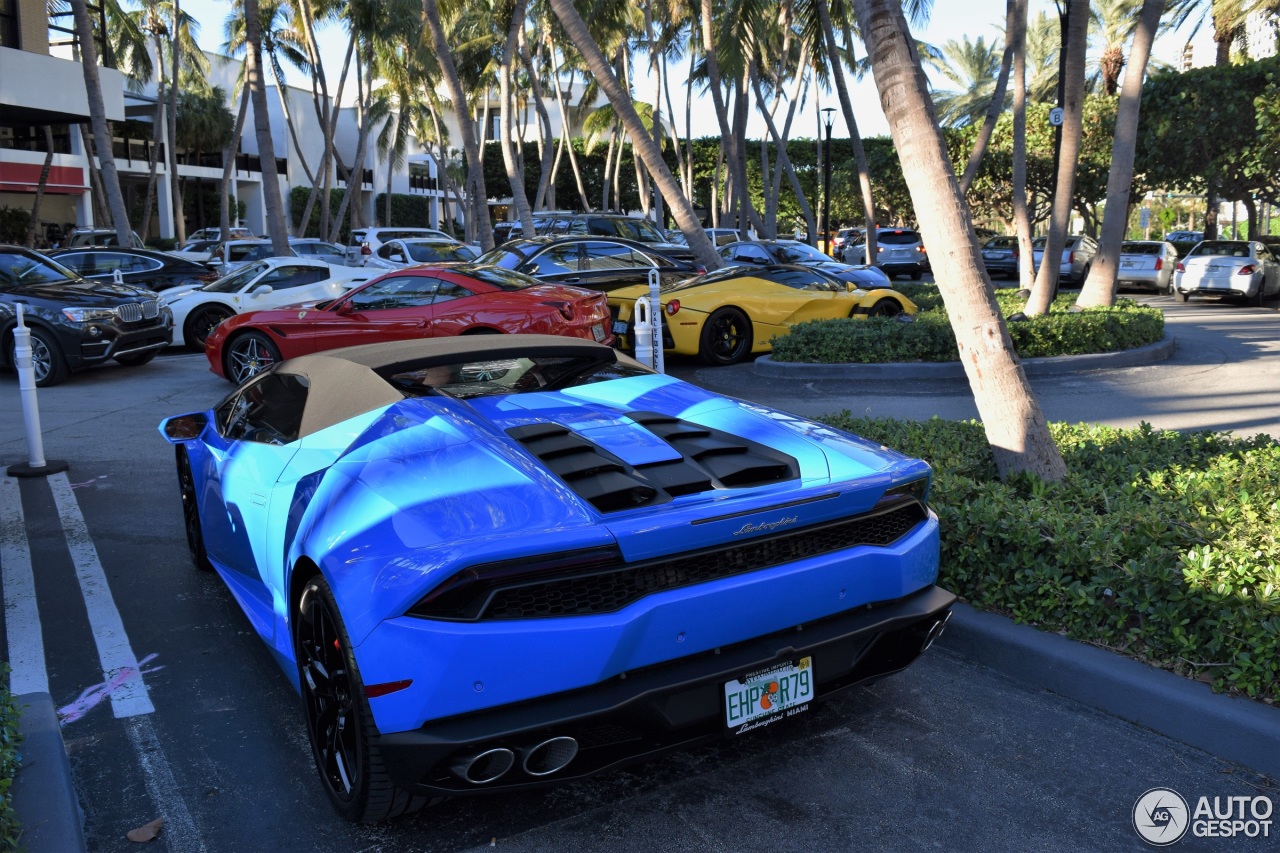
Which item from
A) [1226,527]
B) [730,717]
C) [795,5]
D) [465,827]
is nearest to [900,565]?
[730,717]

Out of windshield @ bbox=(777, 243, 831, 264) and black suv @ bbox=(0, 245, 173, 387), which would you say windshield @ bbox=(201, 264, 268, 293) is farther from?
A: windshield @ bbox=(777, 243, 831, 264)

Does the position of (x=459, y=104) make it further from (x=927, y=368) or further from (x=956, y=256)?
(x=956, y=256)

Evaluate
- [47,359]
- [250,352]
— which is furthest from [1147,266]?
[47,359]

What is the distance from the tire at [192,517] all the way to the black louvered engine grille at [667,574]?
3234 millimetres

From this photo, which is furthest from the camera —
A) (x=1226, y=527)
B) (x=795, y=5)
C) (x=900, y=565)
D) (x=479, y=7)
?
(x=479, y=7)

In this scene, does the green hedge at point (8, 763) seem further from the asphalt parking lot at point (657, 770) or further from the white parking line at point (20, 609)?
the white parking line at point (20, 609)

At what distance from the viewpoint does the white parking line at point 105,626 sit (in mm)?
4121

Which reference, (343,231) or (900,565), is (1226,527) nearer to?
(900,565)

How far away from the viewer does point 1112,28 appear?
4097cm

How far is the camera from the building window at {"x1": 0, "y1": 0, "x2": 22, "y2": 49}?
26.1m

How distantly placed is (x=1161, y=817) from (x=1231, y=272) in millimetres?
22265

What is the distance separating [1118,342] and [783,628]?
11158mm

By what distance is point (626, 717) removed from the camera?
9.09ft

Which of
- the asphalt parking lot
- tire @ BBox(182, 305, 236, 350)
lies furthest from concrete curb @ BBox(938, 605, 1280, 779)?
tire @ BBox(182, 305, 236, 350)
